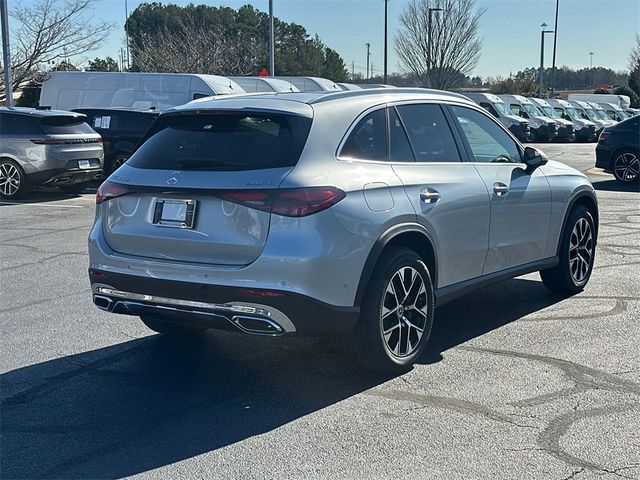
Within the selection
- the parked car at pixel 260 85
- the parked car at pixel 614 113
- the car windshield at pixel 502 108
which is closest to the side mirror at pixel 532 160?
the parked car at pixel 260 85

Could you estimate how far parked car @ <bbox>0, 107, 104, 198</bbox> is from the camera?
14.6m

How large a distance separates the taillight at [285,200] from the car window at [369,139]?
463 millimetres

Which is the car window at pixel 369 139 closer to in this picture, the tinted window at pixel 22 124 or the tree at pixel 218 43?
the tinted window at pixel 22 124

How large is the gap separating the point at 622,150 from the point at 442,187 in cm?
1298

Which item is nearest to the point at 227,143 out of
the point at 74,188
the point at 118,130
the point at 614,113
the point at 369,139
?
the point at 369,139

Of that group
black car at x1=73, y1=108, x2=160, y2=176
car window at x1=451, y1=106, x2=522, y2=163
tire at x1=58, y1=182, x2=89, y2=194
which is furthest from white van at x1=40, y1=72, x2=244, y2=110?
car window at x1=451, y1=106, x2=522, y2=163

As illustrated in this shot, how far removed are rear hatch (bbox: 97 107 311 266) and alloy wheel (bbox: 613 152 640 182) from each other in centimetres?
1389

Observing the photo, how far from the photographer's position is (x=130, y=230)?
502cm

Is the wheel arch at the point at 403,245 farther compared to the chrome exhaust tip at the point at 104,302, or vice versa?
the chrome exhaust tip at the point at 104,302

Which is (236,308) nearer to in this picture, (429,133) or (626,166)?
(429,133)

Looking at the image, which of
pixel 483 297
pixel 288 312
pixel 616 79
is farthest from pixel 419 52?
pixel 616 79

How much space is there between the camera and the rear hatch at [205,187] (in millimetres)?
4645

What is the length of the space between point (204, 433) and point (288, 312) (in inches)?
30.6

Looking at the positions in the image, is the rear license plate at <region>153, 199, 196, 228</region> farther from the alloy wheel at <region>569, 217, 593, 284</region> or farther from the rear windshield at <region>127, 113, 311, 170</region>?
the alloy wheel at <region>569, 217, 593, 284</region>
